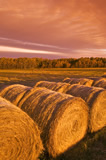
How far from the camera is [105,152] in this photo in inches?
191

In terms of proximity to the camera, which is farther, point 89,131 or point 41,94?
point 89,131

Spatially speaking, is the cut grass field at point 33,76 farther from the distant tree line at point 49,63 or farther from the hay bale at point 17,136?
the distant tree line at point 49,63

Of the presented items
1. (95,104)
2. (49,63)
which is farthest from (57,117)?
(49,63)

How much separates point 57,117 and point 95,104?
7.31 feet

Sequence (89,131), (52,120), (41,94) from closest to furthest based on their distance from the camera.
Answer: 1. (52,120)
2. (41,94)
3. (89,131)

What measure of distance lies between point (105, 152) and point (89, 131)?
1.15m

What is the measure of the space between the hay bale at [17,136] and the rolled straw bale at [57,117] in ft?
1.93

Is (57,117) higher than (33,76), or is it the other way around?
(57,117)

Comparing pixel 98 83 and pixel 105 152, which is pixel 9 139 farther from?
pixel 98 83

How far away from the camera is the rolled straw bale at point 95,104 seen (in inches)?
240

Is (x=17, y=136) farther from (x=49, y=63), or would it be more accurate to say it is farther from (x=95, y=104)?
(x=49, y=63)

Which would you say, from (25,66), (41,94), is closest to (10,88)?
(41,94)

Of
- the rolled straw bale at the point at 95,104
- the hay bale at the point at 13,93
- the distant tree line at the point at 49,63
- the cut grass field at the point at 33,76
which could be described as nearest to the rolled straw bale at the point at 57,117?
the hay bale at the point at 13,93

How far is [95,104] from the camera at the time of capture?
618 cm
